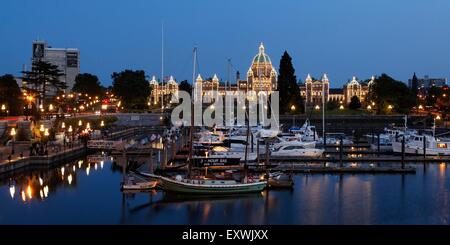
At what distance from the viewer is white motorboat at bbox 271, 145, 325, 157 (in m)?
50.8

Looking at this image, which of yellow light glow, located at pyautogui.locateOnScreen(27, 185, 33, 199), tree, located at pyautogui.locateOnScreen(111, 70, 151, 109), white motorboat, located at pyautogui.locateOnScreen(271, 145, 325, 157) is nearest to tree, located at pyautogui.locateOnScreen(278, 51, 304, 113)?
tree, located at pyautogui.locateOnScreen(111, 70, 151, 109)

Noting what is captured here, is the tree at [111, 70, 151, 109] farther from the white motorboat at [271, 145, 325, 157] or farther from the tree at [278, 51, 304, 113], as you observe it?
the white motorboat at [271, 145, 325, 157]

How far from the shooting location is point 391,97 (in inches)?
4700

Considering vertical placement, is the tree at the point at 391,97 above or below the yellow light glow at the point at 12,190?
above

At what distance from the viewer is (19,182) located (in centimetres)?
3859

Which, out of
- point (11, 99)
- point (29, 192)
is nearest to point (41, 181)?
point (29, 192)

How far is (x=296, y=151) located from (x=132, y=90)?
81.9 metres

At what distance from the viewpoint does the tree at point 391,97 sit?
4624 inches

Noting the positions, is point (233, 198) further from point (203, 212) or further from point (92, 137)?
point (92, 137)

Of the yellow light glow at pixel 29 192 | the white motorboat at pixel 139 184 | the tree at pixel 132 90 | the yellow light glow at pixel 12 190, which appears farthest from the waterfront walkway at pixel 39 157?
the tree at pixel 132 90

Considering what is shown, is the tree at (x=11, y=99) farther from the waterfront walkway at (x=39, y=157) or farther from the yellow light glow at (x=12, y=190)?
the yellow light glow at (x=12, y=190)

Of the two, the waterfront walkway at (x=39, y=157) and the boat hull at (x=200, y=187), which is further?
the waterfront walkway at (x=39, y=157)

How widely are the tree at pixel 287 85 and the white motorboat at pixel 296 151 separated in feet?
184

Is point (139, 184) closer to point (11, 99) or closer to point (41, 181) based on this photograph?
point (41, 181)
